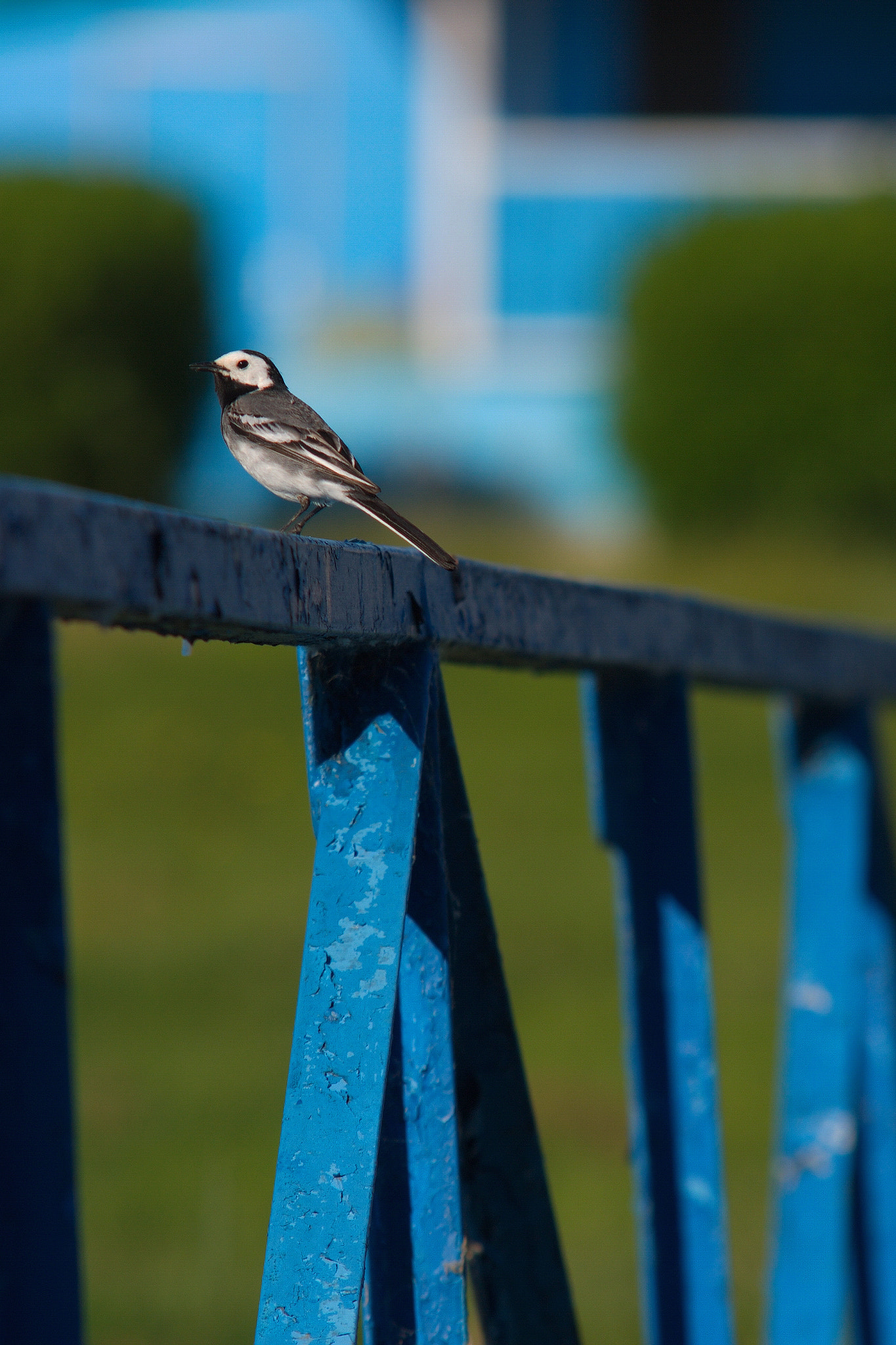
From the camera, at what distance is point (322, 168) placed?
21.3 meters

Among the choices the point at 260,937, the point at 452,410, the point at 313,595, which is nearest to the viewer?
the point at 313,595

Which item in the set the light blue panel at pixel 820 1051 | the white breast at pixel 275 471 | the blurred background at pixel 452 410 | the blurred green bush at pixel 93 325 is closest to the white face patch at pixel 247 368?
the white breast at pixel 275 471

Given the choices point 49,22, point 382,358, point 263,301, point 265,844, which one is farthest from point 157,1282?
point 49,22

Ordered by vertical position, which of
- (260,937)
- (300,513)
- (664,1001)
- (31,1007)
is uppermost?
(260,937)

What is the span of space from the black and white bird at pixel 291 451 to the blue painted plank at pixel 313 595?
1.54 feet

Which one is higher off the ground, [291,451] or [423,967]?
[291,451]

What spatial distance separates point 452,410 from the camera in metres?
18.4

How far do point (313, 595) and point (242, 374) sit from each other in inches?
61.2

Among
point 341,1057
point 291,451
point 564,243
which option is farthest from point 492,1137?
point 564,243

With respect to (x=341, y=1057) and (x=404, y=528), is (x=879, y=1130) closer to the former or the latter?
(x=404, y=528)

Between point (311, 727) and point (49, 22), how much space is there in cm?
2230

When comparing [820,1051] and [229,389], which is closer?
[229,389]

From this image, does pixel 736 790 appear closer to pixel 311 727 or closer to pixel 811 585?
pixel 811 585

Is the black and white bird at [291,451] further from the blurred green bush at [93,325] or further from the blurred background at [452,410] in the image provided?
the blurred green bush at [93,325]
